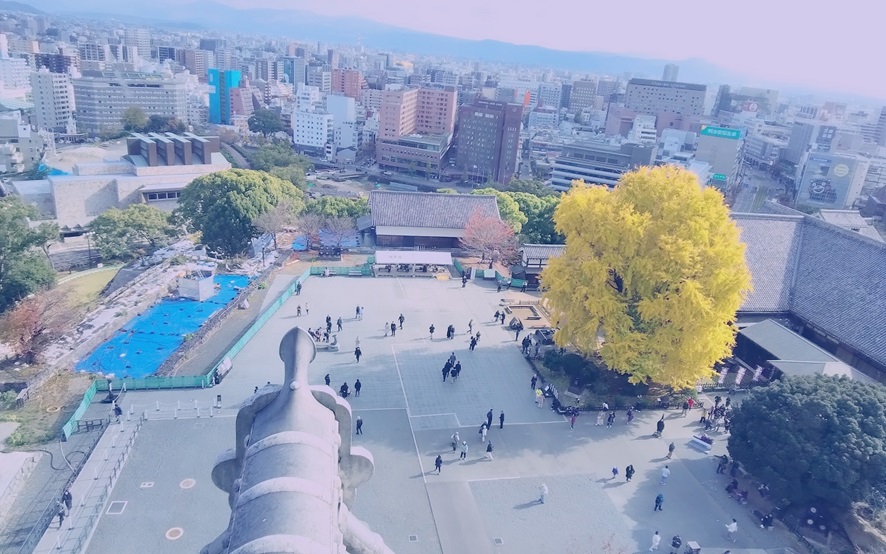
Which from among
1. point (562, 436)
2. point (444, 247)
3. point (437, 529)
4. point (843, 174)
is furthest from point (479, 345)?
point (843, 174)

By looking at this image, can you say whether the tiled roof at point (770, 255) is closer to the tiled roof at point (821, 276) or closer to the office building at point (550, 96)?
the tiled roof at point (821, 276)

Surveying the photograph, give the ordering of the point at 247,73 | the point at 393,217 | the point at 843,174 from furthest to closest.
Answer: the point at 247,73
the point at 843,174
the point at 393,217

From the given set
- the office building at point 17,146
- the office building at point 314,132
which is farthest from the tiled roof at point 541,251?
the office building at point 314,132

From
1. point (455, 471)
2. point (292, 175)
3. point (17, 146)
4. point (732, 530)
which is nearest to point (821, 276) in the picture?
point (732, 530)

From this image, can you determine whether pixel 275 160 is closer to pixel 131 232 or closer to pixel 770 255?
pixel 131 232

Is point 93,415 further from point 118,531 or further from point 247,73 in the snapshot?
point 247,73

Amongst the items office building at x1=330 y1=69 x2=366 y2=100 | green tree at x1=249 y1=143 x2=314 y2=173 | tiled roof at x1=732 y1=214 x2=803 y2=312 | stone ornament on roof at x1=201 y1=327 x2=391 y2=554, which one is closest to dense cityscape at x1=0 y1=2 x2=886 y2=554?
stone ornament on roof at x1=201 y1=327 x2=391 y2=554
